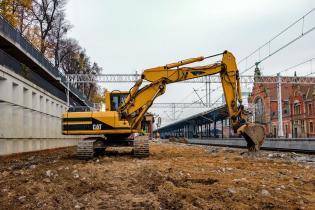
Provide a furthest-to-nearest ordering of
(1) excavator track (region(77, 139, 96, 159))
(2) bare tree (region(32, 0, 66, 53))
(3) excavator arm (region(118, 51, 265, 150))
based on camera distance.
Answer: (2) bare tree (region(32, 0, 66, 53)) → (3) excavator arm (region(118, 51, 265, 150)) → (1) excavator track (region(77, 139, 96, 159))

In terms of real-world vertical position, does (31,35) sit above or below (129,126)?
above

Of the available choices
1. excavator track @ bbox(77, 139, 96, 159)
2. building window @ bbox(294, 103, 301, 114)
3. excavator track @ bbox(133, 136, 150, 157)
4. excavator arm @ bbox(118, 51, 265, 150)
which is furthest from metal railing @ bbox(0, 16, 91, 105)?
building window @ bbox(294, 103, 301, 114)

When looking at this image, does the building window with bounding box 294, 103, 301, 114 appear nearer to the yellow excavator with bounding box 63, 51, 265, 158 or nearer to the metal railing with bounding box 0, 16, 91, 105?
the metal railing with bounding box 0, 16, 91, 105

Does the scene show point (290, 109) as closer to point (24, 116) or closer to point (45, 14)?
point (45, 14)

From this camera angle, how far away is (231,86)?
17109mm

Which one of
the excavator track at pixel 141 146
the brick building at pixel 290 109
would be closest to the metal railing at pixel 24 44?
the excavator track at pixel 141 146

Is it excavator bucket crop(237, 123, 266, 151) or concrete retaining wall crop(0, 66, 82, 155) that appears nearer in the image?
excavator bucket crop(237, 123, 266, 151)

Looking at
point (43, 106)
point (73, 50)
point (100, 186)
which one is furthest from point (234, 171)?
point (73, 50)

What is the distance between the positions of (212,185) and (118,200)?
2164mm

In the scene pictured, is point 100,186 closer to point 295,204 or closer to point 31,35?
point 295,204

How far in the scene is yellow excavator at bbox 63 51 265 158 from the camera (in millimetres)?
16188

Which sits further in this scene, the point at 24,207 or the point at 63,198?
the point at 63,198

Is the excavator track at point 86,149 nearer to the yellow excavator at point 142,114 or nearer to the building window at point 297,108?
the yellow excavator at point 142,114

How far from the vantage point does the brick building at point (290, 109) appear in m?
63.9
